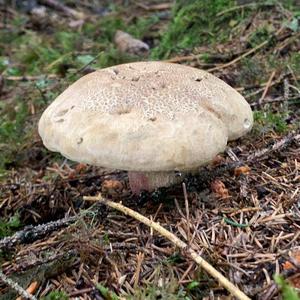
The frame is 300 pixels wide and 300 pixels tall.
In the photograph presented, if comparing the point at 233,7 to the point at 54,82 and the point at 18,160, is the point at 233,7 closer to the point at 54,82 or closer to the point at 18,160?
the point at 54,82

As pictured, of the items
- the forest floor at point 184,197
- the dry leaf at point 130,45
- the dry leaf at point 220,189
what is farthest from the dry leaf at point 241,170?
the dry leaf at point 130,45

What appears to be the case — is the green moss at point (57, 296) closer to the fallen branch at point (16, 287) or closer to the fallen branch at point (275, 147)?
the fallen branch at point (16, 287)

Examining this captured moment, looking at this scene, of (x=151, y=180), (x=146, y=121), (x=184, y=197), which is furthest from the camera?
(x=151, y=180)

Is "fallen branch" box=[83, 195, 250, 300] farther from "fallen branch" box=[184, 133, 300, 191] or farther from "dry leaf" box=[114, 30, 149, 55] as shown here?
"dry leaf" box=[114, 30, 149, 55]

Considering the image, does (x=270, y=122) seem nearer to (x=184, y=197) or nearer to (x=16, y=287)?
(x=184, y=197)

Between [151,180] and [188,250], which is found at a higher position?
[188,250]

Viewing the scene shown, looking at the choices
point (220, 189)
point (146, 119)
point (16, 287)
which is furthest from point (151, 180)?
point (16, 287)

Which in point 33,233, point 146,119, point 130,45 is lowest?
point 130,45

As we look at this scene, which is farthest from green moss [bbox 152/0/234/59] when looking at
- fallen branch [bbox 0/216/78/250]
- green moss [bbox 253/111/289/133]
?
fallen branch [bbox 0/216/78/250]
